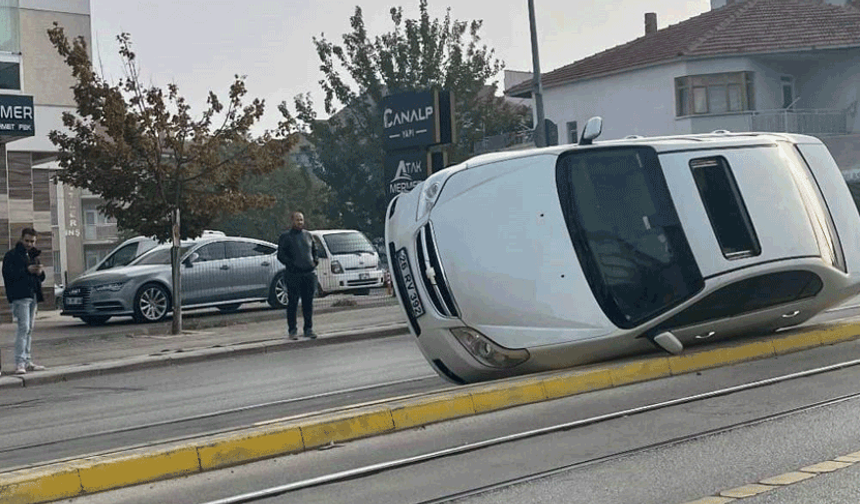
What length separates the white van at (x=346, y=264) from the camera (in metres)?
27.9

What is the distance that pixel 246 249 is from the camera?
24.8 metres

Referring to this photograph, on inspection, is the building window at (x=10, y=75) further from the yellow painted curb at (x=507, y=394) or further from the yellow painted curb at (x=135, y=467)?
the yellow painted curb at (x=135, y=467)

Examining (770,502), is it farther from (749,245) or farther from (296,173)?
(296,173)

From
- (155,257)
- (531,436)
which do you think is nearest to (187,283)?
(155,257)

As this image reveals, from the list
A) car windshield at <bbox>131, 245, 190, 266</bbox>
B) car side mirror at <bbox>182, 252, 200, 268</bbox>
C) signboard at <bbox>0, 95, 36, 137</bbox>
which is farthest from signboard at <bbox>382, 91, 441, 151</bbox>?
signboard at <bbox>0, 95, 36, 137</bbox>

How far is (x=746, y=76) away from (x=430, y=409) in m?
38.8

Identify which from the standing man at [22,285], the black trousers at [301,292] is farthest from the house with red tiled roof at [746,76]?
the standing man at [22,285]

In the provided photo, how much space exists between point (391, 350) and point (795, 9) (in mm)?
36713

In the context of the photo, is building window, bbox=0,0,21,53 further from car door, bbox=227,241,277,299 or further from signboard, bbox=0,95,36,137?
car door, bbox=227,241,277,299

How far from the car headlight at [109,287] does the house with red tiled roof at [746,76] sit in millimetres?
27320

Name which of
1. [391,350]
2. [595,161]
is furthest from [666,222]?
[391,350]

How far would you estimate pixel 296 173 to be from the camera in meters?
69.4

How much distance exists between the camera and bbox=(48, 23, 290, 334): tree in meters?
20.2

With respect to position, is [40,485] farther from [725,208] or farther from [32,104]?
[32,104]
